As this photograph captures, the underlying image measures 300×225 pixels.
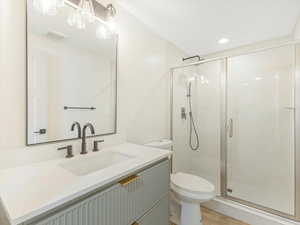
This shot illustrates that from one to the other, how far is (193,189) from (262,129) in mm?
1450

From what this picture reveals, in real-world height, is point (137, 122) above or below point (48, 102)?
below

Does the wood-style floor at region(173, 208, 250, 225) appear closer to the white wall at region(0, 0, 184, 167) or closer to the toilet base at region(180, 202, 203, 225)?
the toilet base at region(180, 202, 203, 225)

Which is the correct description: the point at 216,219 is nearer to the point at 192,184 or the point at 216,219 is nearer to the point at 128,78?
the point at 192,184

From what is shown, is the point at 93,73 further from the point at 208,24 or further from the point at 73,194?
the point at 208,24

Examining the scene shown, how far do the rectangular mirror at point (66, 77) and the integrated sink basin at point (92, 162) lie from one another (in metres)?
0.21

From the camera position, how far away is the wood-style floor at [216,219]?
5.69ft

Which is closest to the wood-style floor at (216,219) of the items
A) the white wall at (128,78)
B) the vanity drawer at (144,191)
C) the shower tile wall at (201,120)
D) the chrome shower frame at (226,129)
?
the chrome shower frame at (226,129)

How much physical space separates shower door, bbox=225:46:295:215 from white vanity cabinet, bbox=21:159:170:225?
138 centimetres

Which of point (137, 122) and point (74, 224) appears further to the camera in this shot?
point (137, 122)

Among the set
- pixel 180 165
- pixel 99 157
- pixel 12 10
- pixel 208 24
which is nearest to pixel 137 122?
pixel 99 157

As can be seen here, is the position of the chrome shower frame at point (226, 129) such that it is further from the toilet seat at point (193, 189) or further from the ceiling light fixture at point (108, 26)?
the ceiling light fixture at point (108, 26)

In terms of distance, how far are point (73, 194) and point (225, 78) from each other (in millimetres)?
2367

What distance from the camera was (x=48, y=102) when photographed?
3.50 ft

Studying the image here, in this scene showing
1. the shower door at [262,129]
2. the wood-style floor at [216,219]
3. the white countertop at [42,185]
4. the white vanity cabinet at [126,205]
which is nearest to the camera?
the white countertop at [42,185]
